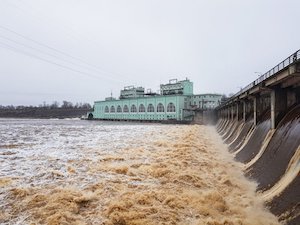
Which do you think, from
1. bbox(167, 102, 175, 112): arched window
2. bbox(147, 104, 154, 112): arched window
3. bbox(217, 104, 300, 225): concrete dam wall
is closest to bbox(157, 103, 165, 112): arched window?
bbox(167, 102, 175, 112): arched window

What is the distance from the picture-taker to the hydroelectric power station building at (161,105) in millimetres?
88688

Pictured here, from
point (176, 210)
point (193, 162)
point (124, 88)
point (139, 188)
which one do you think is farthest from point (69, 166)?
point (124, 88)

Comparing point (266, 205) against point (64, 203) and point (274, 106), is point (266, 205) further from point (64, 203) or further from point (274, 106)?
point (274, 106)

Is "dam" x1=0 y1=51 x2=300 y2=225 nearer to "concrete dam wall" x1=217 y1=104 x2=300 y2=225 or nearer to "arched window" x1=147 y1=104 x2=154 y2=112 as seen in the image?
"concrete dam wall" x1=217 y1=104 x2=300 y2=225

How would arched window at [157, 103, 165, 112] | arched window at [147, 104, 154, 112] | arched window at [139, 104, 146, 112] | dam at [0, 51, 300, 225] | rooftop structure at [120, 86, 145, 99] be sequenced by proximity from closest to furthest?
dam at [0, 51, 300, 225] < arched window at [157, 103, 165, 112] < arched window at [147, 104, 154, 112] < arched window at [139, 104, 146, 112] < rooftop structure at [120, 86, 145, 99]

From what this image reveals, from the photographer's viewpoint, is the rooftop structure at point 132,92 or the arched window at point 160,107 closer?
the arched window at point 160,107

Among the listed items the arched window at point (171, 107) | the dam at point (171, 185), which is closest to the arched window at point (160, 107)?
the arched window at point (171, 107)

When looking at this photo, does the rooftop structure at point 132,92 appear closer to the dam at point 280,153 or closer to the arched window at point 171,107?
the arched window at point 171,107

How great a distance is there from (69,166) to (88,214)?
6716 millimetres

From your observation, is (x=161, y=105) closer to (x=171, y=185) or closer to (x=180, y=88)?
(x=180, y=88)

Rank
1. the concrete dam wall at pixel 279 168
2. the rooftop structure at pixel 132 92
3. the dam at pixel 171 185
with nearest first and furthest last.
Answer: the concrete dam wall at pixel 279 168, the dam at pixel 171 185, the rooftop structure at pixel 132 92

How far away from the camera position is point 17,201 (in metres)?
9.13

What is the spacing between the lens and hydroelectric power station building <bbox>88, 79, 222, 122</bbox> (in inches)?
3492

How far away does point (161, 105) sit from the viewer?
94188 millimetres
